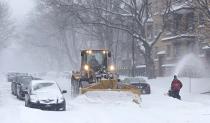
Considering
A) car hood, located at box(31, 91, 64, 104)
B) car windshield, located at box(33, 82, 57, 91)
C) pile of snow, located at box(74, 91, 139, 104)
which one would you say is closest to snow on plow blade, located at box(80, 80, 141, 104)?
pile of snow, located at box(74, 91, 139, 104)

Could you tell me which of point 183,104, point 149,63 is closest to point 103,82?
point 183,104

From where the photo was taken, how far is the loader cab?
31.3m

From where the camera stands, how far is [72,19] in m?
55.8

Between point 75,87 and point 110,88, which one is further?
point 75,87

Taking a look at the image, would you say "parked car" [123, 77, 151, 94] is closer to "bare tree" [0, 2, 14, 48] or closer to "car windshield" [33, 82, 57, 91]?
"car windshield" [33, 82, 57, 91]

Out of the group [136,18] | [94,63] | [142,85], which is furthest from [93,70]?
[136,18]

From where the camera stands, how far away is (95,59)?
104ft

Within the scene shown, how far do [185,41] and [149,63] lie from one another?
8.42 metres

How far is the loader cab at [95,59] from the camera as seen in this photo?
31.3 metres

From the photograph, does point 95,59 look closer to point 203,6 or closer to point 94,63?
point 94,63

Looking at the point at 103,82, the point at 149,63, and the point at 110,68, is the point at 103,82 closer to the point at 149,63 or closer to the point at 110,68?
the point at 110,68

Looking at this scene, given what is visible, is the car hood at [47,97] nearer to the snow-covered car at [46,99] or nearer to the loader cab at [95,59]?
the snow-covered car at [46,99]

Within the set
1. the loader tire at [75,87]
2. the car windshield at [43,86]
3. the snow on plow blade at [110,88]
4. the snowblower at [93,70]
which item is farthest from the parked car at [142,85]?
the car windshield at [43,86]

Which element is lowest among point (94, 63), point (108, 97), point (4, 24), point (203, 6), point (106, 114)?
point (106, 114)
